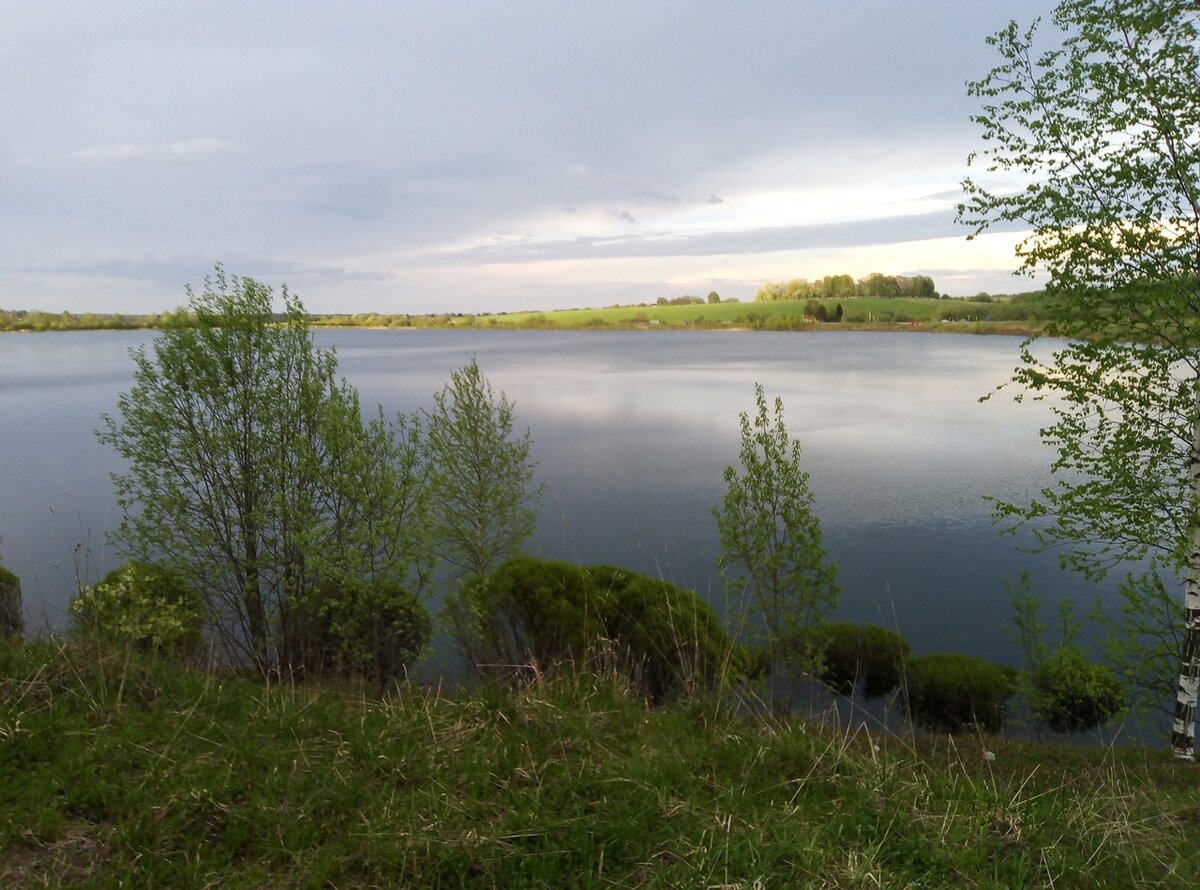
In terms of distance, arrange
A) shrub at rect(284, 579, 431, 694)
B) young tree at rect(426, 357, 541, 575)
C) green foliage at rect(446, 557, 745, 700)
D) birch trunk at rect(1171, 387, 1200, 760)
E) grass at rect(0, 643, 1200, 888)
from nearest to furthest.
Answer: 1. grass at rect(0, 643, 1200, 888)
2. birch trunk at rect(1171, 387, 1200, 760)
3. shrub at rect(284, 579, 431, 694)
4. green foliage at rect(446, 557, 745, 700)
5. young tree at rect(426, 357, 541, 575)

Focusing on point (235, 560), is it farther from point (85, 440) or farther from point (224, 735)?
point (85, 440)

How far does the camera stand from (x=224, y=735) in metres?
4.27

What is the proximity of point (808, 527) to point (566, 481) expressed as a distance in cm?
2331

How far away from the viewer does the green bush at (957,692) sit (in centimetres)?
1966

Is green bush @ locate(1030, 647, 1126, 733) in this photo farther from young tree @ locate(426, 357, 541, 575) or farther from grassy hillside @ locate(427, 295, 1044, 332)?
grassy hillside @ locate(427, 295, 1044, 332)

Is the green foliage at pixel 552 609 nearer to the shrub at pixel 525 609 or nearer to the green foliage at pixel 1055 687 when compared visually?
the shrub at pixel 525 609

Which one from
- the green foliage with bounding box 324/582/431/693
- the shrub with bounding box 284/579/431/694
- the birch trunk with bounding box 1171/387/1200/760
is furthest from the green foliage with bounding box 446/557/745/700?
the birch trunk with bounding box 1171/387/1200/760

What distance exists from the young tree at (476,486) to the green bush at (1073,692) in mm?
17190

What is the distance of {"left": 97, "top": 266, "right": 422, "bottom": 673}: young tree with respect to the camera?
17438 millimetres

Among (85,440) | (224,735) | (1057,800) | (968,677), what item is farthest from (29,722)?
(85,440)

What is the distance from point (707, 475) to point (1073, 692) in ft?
75.1

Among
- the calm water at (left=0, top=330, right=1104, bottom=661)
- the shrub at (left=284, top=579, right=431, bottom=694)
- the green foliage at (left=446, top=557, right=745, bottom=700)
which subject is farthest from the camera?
the calm water at (left=0, top=330, right=1104, bottom=661)

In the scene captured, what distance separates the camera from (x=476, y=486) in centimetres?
2758

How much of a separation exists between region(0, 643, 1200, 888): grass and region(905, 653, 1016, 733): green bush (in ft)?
54.6
